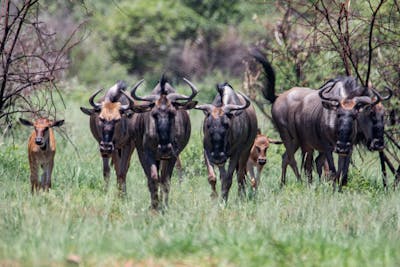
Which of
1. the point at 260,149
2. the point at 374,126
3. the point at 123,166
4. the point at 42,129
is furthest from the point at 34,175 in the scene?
the point at 374,126

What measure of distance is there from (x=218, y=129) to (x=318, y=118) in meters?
2.36

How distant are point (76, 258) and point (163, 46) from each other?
2966 centimetres

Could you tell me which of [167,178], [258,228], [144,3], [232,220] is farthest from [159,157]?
[144,3]

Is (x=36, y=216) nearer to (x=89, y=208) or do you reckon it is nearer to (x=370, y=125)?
(x=89, y=208)

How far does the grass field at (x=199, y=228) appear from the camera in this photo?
6992 mm

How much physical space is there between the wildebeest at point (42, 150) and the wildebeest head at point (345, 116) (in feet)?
12.2

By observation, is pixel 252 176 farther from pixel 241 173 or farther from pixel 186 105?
pixel 186 105

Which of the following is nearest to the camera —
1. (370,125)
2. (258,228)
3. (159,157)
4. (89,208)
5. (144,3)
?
(258,228)

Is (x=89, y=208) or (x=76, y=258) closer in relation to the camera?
(x=76, y=258)

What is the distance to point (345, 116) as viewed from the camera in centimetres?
1143

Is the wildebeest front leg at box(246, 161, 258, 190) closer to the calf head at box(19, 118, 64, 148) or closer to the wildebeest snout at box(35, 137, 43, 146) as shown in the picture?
the calf head at box(19, 118, 64, 148)

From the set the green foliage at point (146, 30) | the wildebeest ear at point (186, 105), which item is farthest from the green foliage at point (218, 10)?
the wildebeest ear at point (186, 105)

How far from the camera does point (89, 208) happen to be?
928 centimetres

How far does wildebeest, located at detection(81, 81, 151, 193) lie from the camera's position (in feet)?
35.8
